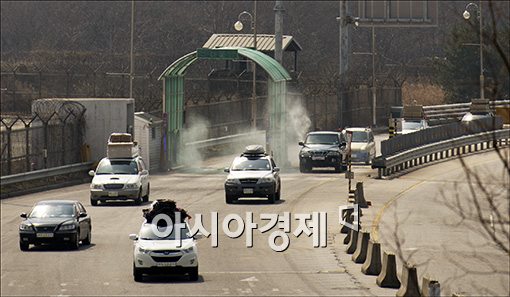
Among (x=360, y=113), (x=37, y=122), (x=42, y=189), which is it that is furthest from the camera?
(x=360, y=113)

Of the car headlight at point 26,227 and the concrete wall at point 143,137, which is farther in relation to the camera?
the concrete wall at point 143,137

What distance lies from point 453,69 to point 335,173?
41.7m

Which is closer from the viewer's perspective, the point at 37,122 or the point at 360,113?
the point at 37,122

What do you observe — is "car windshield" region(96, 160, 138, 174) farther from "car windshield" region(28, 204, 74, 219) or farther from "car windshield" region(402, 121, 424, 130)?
"car windshield" region(402, 121, 424, 130)

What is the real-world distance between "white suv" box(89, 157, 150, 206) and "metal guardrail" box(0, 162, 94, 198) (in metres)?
3.99

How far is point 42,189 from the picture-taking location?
163 feet

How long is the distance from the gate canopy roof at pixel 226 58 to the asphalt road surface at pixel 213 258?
10.0 meters

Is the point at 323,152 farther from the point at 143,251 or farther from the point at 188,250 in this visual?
the point at 143,251

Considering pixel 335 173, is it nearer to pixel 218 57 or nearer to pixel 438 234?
pixel 218 57

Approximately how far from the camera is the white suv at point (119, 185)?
4378 centimetres

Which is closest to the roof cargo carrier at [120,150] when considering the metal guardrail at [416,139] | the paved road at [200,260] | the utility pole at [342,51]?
the paved road at [200,260]

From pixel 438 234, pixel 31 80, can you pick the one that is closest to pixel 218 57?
pixel 438 234

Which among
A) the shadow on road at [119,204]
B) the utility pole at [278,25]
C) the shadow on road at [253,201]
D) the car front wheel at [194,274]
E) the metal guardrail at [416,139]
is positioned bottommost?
the car front wheel at [194,274]

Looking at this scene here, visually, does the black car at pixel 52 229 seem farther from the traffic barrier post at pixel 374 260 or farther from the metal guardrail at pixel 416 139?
the metal guardrail at pixel 416 139
